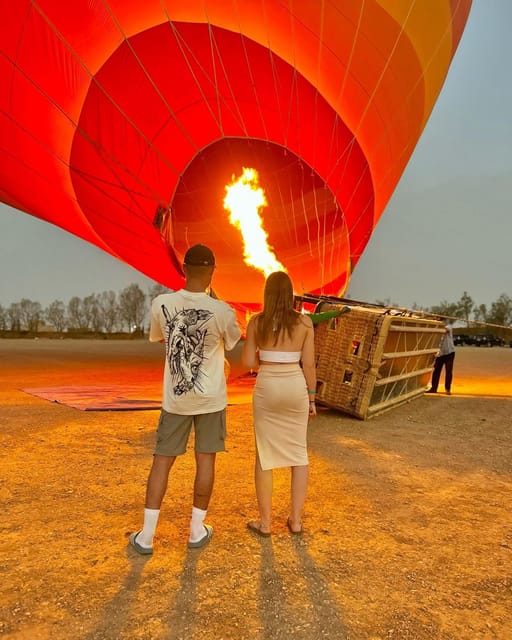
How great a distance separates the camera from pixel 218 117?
8.37 m

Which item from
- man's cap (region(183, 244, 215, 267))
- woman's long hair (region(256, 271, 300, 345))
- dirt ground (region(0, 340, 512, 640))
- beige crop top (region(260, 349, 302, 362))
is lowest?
dirt ground (region(0, 340, 512, 640))

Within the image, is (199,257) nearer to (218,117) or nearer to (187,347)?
(187,347)

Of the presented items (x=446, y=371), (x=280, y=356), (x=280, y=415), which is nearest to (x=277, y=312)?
(x=280, y=356)

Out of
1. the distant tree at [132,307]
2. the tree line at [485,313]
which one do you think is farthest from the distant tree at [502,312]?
the distant tree at [132,307]

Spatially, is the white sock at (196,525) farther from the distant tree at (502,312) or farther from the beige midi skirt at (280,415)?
the distant tree at (502,312)

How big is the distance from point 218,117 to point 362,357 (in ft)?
17.6

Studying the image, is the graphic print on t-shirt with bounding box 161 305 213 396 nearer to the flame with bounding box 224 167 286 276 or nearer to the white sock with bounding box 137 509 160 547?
the white sock with bounding box 137 509 160 547

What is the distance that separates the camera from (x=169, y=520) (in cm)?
286

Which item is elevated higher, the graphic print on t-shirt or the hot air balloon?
the hot air balloon

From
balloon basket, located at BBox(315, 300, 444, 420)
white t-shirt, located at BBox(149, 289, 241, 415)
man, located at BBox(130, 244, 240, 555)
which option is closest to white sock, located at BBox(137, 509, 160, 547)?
man, located at BBox(130, 244, 240, 555)

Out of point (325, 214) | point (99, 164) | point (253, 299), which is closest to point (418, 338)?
point (325, 214)

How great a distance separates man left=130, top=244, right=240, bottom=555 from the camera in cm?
248

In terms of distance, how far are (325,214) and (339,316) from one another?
13.4ft

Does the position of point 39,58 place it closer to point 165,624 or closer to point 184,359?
point 184,359
